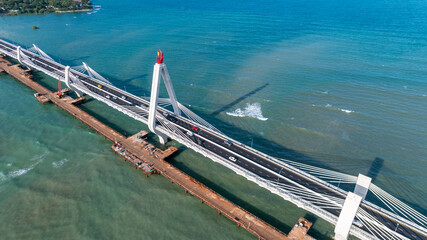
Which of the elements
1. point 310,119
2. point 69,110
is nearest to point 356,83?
point 310,119

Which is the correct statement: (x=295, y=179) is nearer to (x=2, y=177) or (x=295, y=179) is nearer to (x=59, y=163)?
(x=59, y=163)

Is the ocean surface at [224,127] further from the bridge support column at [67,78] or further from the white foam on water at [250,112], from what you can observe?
the bridge support column at [67,78]

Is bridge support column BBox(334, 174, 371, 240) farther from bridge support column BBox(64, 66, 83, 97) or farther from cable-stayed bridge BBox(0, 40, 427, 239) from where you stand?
bridge support column BBox(64, 66, 83, 97)

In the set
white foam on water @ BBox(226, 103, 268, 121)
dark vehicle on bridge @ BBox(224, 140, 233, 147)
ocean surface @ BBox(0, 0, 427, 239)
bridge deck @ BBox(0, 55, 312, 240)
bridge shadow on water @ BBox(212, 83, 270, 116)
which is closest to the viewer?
bridge deck @ BBox(0, 55, 312, 240)

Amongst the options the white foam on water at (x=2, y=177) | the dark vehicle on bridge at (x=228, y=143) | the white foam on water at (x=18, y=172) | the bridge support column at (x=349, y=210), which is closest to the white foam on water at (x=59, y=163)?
the white foam on water at (x=18, y=172)

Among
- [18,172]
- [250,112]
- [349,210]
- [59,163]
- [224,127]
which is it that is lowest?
[18,172]

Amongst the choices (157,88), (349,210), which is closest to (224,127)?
(157,88)

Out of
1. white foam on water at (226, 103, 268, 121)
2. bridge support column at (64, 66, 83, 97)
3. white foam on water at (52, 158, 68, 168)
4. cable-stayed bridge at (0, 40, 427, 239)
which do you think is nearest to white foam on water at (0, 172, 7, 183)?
white foam on water at (52, 158, 68, 168)
